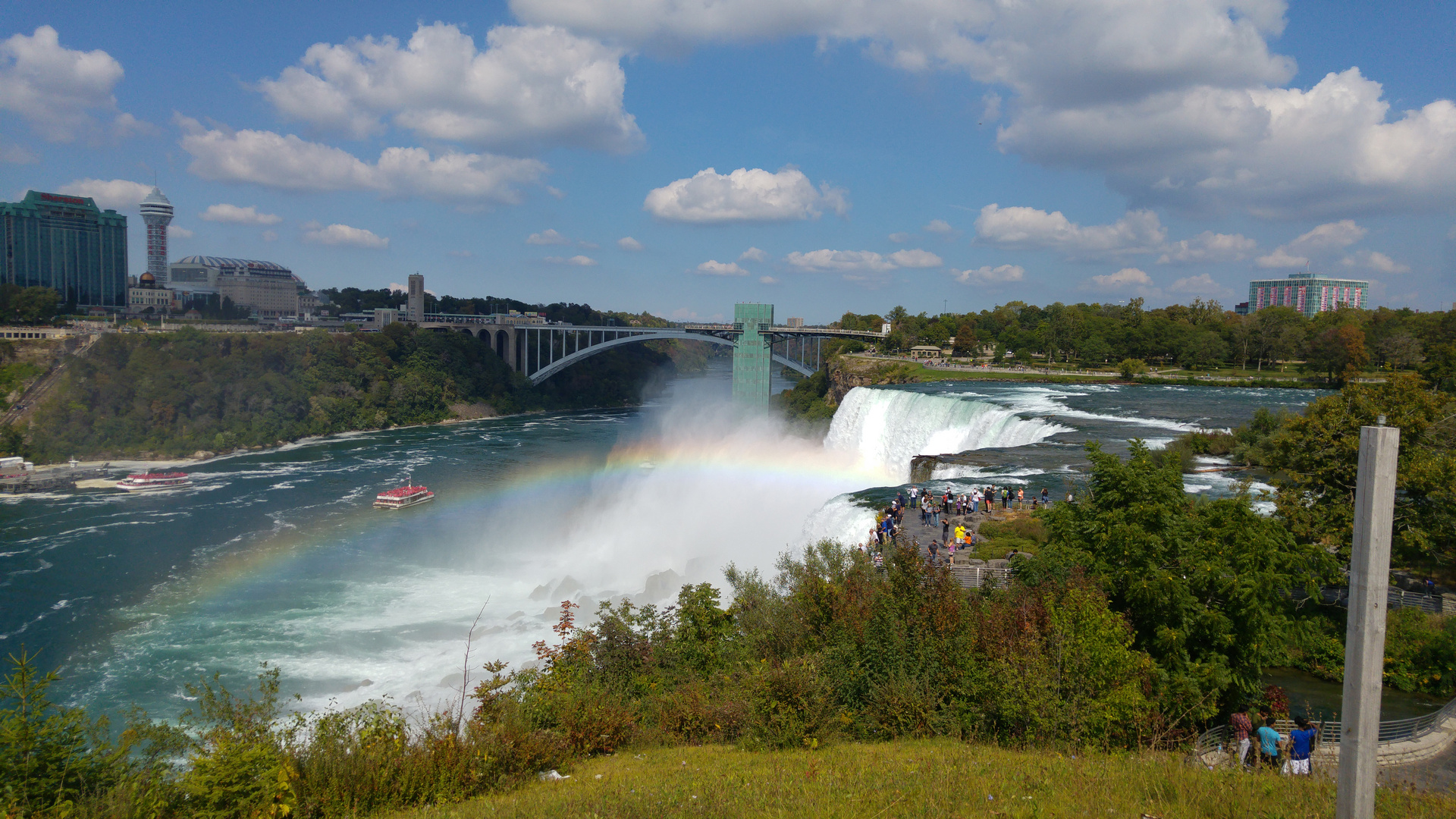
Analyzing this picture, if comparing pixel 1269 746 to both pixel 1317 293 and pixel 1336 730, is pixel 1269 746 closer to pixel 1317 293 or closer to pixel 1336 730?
pixel 1336 730

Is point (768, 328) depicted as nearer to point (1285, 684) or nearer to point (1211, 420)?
point (1211, 420)

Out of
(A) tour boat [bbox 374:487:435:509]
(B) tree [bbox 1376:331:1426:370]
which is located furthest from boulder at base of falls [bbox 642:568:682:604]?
(B) tree [bbox 1376:331:1426:370]

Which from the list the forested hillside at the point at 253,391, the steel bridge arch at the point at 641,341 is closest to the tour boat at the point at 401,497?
the forested hillside at the point at 253,391

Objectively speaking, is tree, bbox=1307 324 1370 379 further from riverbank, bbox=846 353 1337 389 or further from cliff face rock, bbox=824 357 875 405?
cliff face rock, bbox=824 357 875 405

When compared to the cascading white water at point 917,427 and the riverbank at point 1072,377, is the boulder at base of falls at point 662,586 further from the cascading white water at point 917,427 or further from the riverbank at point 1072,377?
the riverbank at point 1072,377

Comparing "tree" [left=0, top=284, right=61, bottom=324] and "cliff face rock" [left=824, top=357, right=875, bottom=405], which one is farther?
"tree" [left=0, top=284, right=61, bottom=324]

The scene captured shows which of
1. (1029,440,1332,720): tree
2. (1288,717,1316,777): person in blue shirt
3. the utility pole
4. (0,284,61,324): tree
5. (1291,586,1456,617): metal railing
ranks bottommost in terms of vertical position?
(1291,586,1456,617): metal railing
